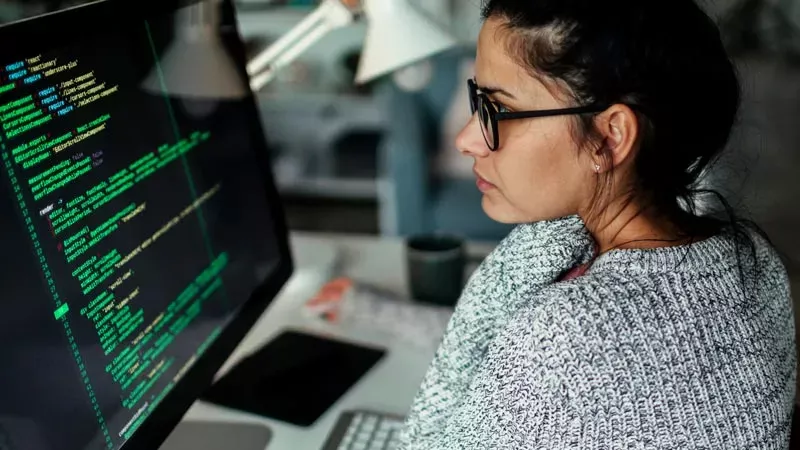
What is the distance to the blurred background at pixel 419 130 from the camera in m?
1.74

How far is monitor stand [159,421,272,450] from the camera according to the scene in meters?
0.88

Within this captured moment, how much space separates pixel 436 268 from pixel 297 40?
1.31 ft

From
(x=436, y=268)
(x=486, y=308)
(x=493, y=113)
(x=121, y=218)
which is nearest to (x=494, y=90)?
(x=493, y=113)

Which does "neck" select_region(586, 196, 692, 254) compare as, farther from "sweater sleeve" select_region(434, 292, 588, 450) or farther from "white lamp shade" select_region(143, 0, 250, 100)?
"white lamp shade" select_region(143, 0, 250, 100)

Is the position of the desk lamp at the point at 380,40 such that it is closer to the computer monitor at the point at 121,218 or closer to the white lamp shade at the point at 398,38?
the white lamp shade at the point at 398,38

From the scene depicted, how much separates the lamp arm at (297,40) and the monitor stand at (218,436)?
443 mm

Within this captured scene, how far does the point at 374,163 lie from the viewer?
3.35 meters

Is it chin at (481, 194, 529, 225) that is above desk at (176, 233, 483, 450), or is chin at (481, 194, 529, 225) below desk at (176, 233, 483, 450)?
above

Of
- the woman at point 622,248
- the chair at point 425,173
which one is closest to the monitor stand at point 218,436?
the woman at point 622,248

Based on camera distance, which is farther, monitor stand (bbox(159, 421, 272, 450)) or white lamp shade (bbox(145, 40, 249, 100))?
monitor stand (bbox(159, 421, 272, 450))

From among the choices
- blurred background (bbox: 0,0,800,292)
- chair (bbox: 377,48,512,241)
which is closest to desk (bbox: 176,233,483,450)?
blurred background (bbox: 0,0,800,292)

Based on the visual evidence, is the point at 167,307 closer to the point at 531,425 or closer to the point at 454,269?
the point at 531,425

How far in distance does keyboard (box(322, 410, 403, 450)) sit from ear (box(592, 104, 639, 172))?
1.32 ft

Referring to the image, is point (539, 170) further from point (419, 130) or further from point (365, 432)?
point (419, 130)
